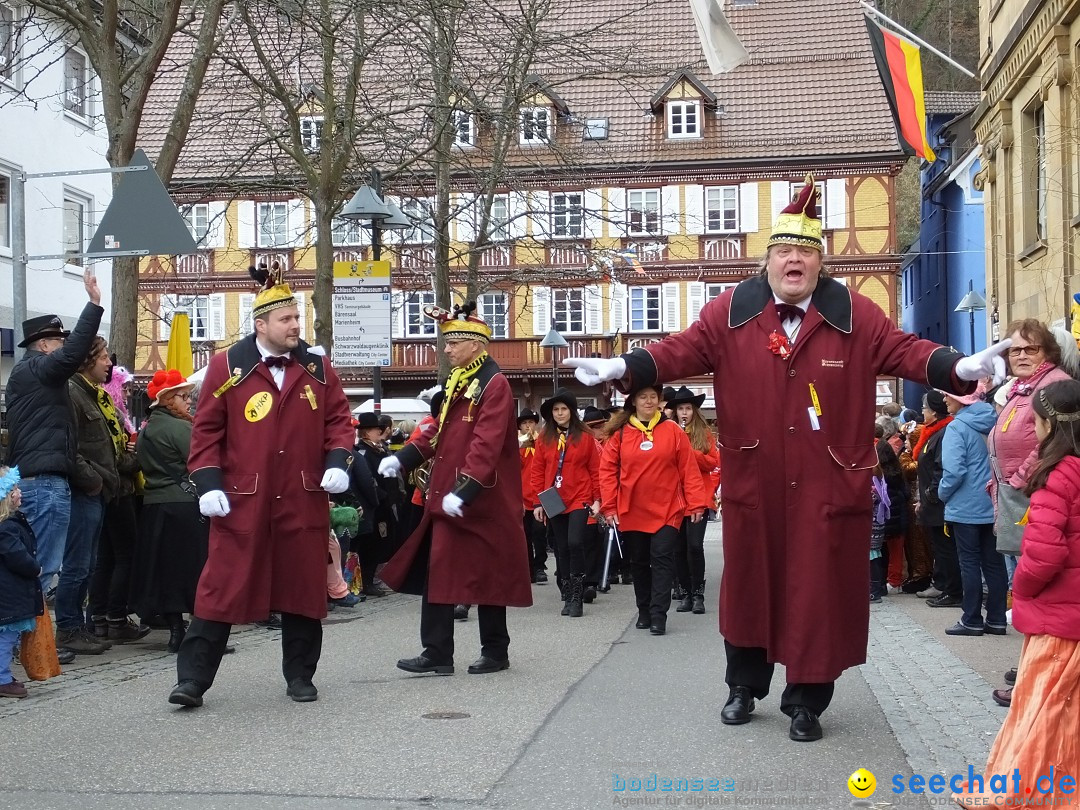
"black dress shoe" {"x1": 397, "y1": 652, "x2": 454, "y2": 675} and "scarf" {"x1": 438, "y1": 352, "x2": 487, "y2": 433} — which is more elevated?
"scarf" {"x1": 438, "y1": 352, "x2": 487, "y2": 433}

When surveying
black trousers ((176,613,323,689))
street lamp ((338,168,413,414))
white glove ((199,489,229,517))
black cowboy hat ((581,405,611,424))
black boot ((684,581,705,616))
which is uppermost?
street lamp ((338,168,413,414))

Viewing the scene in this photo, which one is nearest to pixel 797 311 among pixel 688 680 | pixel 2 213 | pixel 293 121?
pixel 688 680

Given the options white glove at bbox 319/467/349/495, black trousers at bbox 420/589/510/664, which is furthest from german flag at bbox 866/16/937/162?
white glove at bbox 319/467/349/495

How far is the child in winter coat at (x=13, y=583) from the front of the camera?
7.70 m

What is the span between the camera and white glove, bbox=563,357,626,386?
6.61 metres

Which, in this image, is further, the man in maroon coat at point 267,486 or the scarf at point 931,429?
the scarf at point 931,429

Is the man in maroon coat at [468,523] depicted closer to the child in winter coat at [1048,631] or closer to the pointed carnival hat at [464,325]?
the pointed carnival hat at [464,325]

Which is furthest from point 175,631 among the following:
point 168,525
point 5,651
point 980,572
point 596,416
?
point 596,416

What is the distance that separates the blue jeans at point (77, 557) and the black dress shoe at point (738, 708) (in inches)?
180

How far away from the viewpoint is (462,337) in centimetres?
902

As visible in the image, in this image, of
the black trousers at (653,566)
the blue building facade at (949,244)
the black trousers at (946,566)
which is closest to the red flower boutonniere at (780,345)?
the black trousers at (653,566)

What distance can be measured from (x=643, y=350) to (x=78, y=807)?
10.2ft

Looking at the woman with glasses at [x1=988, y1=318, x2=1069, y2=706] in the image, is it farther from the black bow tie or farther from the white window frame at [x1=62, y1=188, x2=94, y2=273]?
the white window frame at [x1=62, y1=188, x2=94, y2=273]

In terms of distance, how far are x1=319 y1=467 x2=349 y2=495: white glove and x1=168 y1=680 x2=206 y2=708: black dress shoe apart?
118cm
